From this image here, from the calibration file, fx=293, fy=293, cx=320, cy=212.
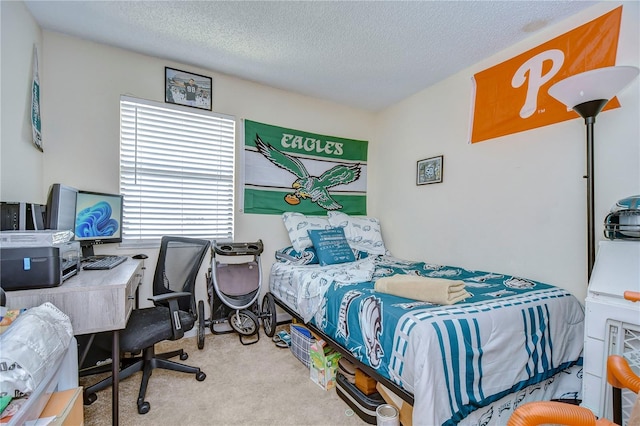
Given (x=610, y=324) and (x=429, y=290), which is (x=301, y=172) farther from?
(x=610, y=324)

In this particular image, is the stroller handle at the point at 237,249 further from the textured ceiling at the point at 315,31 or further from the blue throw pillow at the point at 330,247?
the textured ceiling at the point at 315,31

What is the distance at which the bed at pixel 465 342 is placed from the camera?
4.34ft

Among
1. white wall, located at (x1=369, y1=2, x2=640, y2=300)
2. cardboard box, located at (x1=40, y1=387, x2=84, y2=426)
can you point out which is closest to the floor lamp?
white wall, located at (x1=369, y1=2, x2=640, y2=300)

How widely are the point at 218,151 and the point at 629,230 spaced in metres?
3.18

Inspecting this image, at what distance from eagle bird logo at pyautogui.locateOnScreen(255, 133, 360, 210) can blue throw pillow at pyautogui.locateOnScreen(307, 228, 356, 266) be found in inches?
22.7

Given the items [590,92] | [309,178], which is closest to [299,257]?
[309,178]

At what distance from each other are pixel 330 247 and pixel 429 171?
1.34 meters

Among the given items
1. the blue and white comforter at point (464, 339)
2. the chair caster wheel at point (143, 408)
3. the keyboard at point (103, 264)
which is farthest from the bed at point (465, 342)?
the keyboard at point (103, 264)

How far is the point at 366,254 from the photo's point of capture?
133 inches

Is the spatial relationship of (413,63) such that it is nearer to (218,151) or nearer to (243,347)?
(218,151)

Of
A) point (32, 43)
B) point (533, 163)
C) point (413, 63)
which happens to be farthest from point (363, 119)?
point (32, 43)

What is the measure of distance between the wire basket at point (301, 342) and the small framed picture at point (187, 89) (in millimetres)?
2330

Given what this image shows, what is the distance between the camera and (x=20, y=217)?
1.61 m

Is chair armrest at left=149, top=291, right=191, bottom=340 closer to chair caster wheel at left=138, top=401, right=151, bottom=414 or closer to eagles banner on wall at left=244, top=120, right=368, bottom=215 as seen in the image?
chair caster wheel at left=138, top=401, right=151, bottom=414
